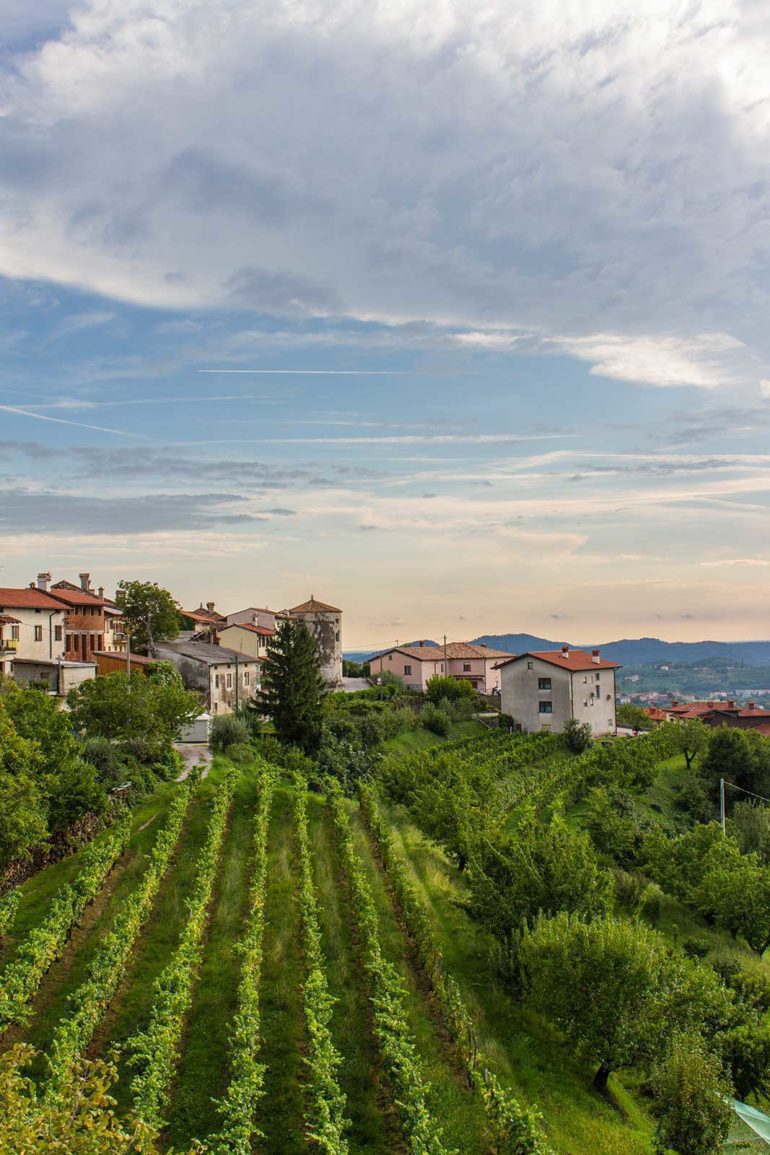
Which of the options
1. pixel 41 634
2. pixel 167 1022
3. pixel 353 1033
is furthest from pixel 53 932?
pixel 41 634

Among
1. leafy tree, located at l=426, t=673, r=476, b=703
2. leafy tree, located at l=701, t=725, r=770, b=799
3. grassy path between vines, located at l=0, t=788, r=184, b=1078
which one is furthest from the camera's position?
leafy tree, located at l=426, t=673, r=476, b=703

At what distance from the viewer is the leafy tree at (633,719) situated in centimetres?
9744

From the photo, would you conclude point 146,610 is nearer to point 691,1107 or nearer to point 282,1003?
point 282,1003

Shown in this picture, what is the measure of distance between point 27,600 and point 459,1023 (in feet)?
175

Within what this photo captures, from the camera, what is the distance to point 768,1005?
29.9m

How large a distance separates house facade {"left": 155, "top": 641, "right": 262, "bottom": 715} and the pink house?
2990 cm

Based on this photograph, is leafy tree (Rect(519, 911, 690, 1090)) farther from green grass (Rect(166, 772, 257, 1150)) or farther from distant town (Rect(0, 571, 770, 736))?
distant town (Rect(0, 571, 770, 736))

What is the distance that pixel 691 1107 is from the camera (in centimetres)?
2050

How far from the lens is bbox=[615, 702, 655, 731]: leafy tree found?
320ft

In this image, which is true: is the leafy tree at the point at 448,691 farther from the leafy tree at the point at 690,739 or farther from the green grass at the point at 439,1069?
the green grass at the point at 439,1069

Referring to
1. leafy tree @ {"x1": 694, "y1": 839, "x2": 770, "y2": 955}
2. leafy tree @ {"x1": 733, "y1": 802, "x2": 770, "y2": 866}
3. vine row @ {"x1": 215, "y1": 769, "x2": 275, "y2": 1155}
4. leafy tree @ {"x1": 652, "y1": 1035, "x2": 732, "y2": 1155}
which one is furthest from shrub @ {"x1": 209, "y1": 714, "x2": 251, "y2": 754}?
leafy tree @ {"x1": 652, "y1": 1035, "x2": 732, "y2": 1155}

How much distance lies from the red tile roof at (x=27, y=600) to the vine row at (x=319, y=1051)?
41534 millimetres

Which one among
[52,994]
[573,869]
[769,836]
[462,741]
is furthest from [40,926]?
[462,741]

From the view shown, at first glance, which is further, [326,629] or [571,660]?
[326,629]
